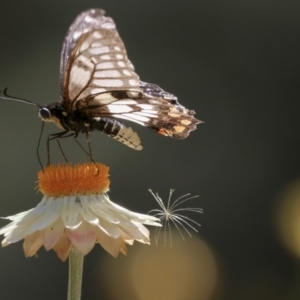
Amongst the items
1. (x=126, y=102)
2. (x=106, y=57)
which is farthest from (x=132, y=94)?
(x=106, y=57)

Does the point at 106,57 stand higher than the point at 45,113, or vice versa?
the point at 106,57

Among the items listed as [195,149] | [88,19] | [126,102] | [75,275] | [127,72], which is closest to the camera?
[75,275]

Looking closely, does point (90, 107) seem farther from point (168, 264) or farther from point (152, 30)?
point (152, 30)

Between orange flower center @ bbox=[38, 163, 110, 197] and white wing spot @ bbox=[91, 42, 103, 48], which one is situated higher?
white wing spot @ bbox=[91, 42, 103, 48]

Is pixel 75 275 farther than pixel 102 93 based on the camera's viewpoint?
No

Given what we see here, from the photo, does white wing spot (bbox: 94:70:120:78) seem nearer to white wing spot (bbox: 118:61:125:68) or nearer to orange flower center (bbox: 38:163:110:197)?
white wing spot (bbox: 118:61:125:68)

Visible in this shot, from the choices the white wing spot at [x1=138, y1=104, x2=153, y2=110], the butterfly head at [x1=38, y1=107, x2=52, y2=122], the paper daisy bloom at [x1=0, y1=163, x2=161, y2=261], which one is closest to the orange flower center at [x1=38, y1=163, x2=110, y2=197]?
the paper daisy bloom at [x1=0, y1=163, x2=161, y2=261]

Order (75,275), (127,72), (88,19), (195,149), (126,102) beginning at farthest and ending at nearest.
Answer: (195,149), (126,102), (127,72), (88,19), (75,275)

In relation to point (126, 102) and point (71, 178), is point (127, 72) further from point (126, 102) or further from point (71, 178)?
point (71, 178)
